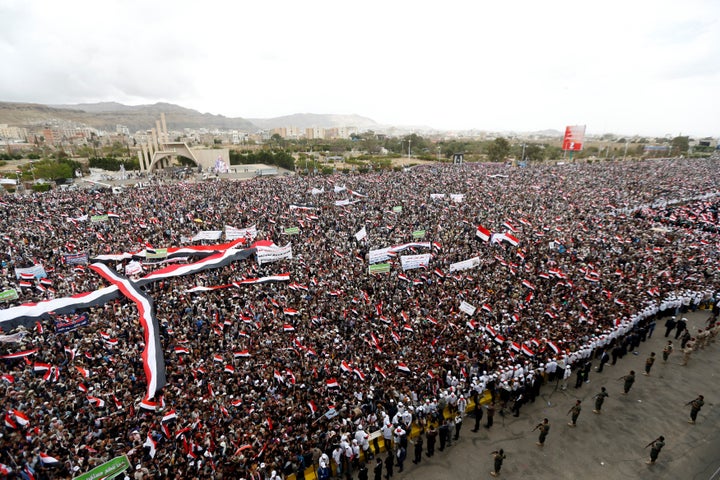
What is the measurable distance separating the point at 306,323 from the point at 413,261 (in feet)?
20.7

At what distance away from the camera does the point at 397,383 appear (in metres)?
10.8

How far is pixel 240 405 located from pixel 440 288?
31.8 feet

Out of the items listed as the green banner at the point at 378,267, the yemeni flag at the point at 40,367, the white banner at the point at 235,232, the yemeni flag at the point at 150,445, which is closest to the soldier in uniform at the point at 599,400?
the green banner at the point at 378,267

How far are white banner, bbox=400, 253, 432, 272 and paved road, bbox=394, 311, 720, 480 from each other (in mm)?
7560

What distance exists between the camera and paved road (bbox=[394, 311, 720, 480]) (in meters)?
8.77

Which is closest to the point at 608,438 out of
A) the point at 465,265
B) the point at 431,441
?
the point at 431,441

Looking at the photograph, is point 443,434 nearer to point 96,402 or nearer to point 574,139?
point 96,402

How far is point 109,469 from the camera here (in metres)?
7.53

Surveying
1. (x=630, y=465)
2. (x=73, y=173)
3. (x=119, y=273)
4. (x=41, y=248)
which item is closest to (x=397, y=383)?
(x=630, y=465)

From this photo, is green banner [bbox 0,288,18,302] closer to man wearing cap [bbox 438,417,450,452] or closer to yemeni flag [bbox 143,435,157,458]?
yemeni flag [bbox 143,435,157,458]

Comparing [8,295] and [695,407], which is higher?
[8,295]

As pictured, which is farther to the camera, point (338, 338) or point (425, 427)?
point (338, 338)

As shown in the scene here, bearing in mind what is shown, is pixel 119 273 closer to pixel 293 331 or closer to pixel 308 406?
pixel 293 331

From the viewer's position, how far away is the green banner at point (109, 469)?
731cm
